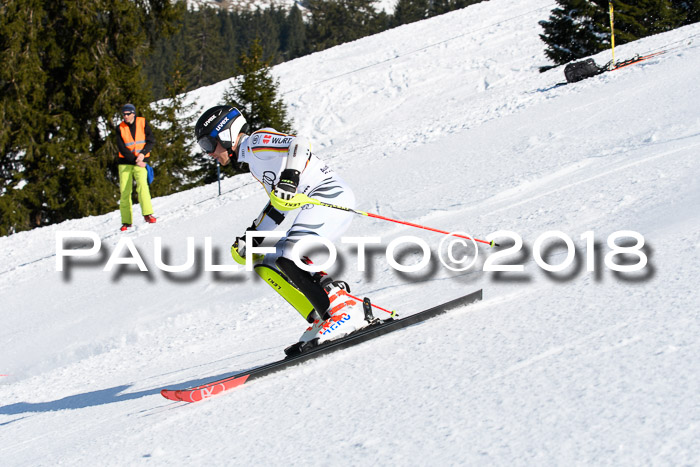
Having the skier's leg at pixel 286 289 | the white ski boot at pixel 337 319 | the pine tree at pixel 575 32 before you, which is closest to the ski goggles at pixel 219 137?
the skier's leg at pixel 286 289

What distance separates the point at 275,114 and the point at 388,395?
22.0m

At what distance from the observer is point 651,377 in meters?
2.61

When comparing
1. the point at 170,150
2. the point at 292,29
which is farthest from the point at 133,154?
the point at 292,29

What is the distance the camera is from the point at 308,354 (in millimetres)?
4023

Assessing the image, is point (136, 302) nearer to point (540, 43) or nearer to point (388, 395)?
point (388, 395)

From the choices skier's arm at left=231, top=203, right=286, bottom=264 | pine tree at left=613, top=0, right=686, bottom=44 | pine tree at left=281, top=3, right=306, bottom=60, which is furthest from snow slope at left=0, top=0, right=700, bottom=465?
pine tree at left=281, top=3, right=306, bottom=60

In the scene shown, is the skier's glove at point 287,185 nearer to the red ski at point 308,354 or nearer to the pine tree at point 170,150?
the red ski at point 308,354

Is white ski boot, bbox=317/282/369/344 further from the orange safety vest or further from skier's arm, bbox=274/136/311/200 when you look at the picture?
the orange safety vest

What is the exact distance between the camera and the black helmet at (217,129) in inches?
170

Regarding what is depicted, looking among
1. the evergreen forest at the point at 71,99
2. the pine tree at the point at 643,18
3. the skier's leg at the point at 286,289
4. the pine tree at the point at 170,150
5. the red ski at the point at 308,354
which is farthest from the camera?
the pine tree at the point at 643,18

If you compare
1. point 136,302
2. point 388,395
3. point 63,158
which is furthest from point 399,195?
point 63,158

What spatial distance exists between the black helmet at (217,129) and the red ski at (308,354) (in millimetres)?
1433

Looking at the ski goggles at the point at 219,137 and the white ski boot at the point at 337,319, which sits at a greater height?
the ski goggles at the point at 219,137

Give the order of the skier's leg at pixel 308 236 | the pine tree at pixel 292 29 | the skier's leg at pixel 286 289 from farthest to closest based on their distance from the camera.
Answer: the pine tree at pixel 292 29, the skier's leg at pixel 286 289, the skier's leg at pixel 308 236
